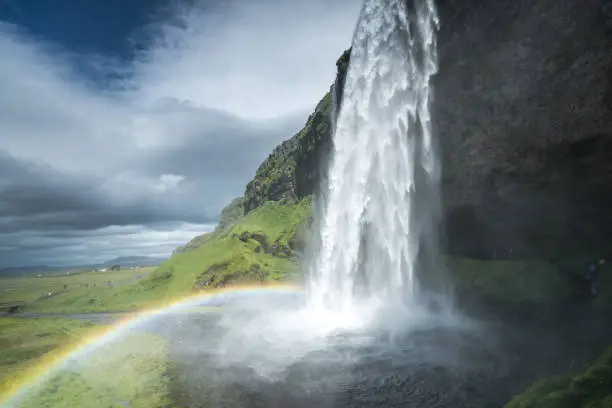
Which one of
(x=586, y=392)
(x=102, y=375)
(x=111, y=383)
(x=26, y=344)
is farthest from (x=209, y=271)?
(x=586, y=392)

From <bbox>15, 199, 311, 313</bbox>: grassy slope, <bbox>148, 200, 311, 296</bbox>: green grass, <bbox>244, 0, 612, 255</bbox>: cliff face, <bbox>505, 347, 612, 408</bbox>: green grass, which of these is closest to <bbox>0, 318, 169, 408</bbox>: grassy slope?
<bbox>505, 347, 612, 408</bbox>: green grass

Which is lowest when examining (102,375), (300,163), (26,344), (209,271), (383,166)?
(26,344)

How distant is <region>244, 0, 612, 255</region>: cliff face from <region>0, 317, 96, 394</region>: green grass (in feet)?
128

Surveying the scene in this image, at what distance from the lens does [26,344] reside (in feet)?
145

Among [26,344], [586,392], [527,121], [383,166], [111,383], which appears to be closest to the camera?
[586,392]

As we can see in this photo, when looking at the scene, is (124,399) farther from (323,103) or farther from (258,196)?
(258,196)

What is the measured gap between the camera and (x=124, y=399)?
19.6m

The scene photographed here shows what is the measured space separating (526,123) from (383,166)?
13914 mm

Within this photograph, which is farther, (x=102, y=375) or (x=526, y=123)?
(x=526, y=123)

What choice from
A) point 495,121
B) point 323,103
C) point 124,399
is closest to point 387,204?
point 495,121

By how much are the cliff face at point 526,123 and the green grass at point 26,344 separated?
38898 mm

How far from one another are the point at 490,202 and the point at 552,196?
Result: 4981 millimetres

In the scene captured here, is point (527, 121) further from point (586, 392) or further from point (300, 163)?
point (300, 163)

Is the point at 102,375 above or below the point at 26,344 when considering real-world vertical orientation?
above
